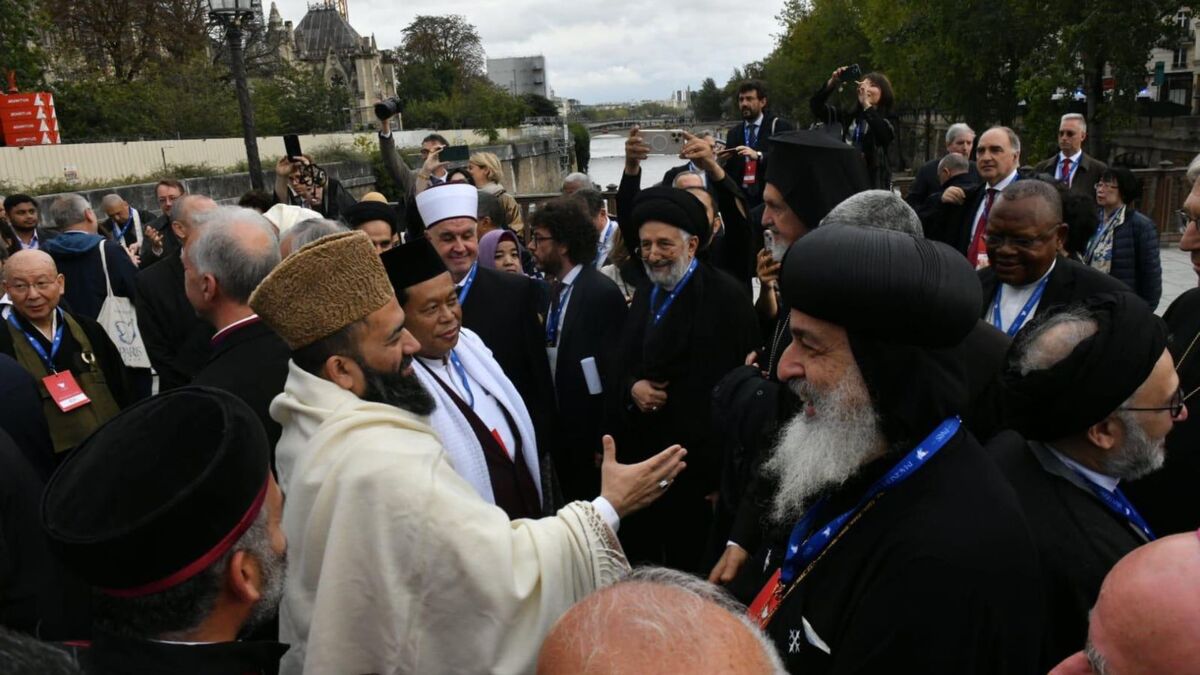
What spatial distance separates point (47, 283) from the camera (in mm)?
4953

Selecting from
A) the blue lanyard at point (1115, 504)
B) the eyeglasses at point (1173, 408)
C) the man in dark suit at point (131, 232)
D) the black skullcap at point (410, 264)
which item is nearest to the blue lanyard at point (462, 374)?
the black skullcap at point (410, 264)

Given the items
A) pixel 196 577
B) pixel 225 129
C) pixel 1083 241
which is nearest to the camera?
pixel 196 577

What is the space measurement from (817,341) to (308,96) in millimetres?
39769

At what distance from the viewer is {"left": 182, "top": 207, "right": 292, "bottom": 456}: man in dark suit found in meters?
3.13

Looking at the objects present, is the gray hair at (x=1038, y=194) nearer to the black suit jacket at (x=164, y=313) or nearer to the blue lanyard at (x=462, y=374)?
the blue lanyard at (x=462, y=374)

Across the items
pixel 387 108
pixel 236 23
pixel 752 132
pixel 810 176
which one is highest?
pixel 236 23

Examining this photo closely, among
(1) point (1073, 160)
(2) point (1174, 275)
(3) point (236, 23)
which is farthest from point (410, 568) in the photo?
(2) point (1174, 275)

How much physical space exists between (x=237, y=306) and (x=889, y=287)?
2496mm

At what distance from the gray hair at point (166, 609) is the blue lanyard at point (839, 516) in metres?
1.32

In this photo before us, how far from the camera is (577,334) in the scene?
4.82 metres

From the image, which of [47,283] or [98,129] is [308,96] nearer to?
[98,129]

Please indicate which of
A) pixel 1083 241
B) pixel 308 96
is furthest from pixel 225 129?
pixel 1083 241

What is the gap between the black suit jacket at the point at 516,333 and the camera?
175 inches

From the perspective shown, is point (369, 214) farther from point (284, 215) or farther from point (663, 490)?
point (663, 490)
